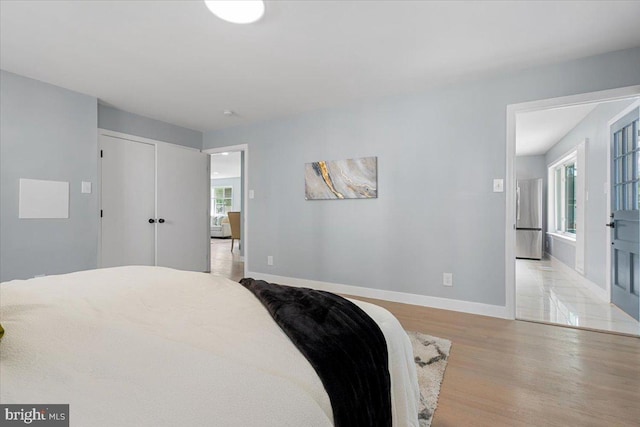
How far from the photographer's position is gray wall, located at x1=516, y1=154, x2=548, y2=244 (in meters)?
6.88

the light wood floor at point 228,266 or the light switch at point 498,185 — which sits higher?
the light switch at point 498,185

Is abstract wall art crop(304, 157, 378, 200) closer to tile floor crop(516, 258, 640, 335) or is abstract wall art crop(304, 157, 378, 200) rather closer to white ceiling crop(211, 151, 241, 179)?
tile floor crop(516, 258, 640, 335)

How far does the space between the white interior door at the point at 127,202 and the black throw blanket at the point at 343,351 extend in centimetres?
348

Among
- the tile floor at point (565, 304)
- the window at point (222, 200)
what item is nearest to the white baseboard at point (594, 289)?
the tile floor at point (565, 304)

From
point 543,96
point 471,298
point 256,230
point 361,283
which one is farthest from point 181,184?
point 543,96

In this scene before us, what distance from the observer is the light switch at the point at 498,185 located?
2.82m

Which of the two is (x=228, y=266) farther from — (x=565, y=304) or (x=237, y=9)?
(x=565, y=304)

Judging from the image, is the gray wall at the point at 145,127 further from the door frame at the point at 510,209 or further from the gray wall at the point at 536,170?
the gray wall at the point at 536,170

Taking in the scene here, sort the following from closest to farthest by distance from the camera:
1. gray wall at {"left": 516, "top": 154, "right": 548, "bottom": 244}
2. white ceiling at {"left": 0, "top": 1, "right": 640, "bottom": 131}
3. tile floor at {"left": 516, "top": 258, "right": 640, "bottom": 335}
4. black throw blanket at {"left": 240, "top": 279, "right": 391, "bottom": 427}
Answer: black throw blanket at {"left": 240, "top": 279, "right": 391, "bottom": 427} < white ceiling at {"left": 0, "top": 1, "right": 640, "bottom": 131} < tile floor at {"left": 516, "top": 258, "right": 640, "bottom": 335} < gray wall at {"left": 516, "top": 154, "right": 548, "bottom": 244}

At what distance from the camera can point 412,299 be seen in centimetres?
324

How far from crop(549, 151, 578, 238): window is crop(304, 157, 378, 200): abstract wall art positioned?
4.00 meters

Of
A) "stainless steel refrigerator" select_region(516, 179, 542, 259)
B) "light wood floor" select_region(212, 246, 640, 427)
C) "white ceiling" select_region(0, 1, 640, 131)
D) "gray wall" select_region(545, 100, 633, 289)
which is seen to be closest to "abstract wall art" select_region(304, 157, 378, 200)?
"white ceiling" select_region(0, 1, 640, 131)

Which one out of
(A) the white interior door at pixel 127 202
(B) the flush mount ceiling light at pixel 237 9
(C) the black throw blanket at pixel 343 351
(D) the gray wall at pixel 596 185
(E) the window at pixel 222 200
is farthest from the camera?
(E) the window at pixel 222 200

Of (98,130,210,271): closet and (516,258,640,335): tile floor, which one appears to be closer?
(516,258,640,335): tile floor
